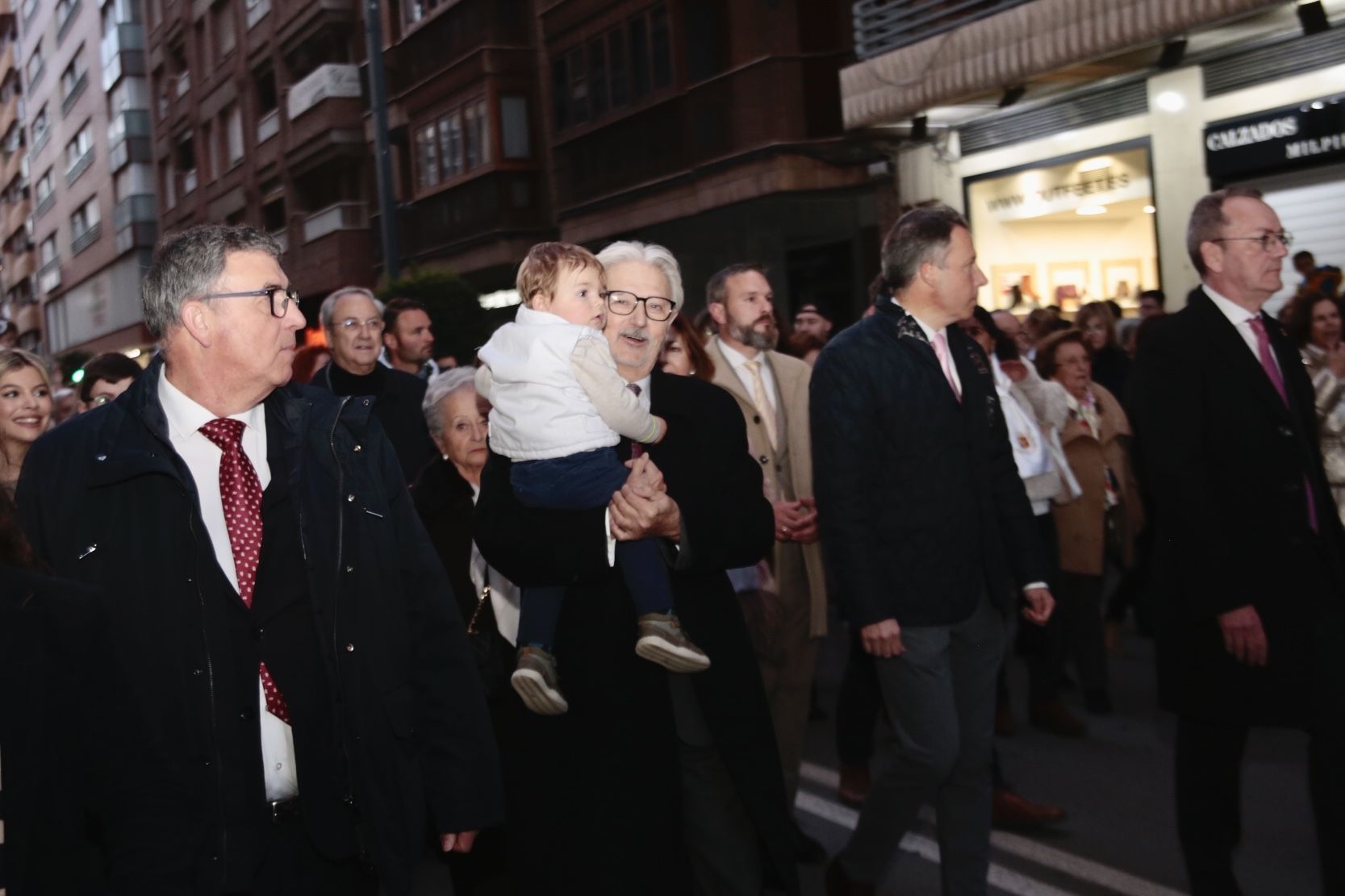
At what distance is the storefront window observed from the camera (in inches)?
599

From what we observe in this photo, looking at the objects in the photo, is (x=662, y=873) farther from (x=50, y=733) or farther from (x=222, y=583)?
(x=50, y=733)

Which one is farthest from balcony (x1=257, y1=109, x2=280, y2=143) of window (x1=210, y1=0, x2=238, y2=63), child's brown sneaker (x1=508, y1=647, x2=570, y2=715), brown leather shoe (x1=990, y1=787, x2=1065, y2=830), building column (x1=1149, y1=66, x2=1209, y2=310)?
child's brown sneaker (x1=508, y1=647, x2=570, y2=715)

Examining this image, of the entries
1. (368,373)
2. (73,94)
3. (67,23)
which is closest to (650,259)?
(368,373)

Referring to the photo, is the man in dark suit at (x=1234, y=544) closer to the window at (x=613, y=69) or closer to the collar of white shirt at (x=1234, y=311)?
the collar of white shirt at (x=1234, y=311)

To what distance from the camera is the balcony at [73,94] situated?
61.1m

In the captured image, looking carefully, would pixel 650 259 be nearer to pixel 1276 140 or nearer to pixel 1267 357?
pixel 1267 357

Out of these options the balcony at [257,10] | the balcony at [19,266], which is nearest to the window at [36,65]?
the balcony at [19,266]

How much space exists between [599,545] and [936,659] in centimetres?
134

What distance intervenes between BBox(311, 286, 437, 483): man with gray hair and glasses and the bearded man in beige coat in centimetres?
208

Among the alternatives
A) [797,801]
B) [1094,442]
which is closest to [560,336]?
[797,801]

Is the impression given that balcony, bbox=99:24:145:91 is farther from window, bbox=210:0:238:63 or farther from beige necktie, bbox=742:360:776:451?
beige necktie, bbox=742:360:776:451

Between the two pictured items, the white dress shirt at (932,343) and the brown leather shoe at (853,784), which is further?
the brown leather shoe at (853,784)

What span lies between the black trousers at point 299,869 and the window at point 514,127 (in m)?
24.3

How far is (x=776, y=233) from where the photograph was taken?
20.3m
